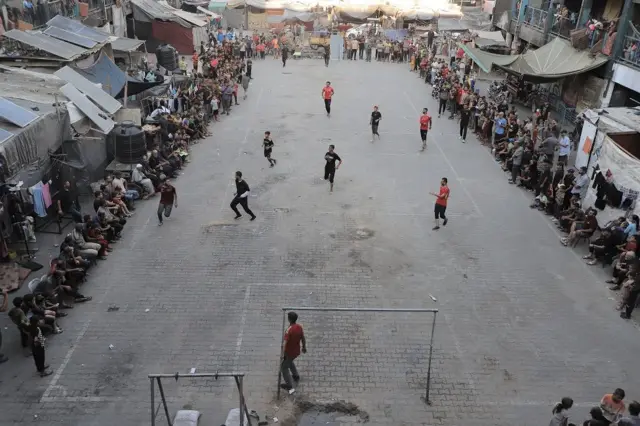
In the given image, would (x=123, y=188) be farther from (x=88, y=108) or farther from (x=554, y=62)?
(x=554, y=62)

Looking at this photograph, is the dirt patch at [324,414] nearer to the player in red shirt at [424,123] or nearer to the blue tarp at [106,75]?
the player in red shirt at [424,123]

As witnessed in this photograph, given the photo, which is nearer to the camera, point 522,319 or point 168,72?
point 522,319

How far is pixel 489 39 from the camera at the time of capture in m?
34.7

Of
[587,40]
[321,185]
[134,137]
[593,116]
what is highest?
[587,40]

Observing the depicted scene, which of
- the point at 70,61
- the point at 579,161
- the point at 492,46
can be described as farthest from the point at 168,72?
the point at 579,161

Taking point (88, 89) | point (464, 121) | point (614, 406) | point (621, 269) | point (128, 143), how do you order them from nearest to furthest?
point (614, 406) < point (621, 269) < point (128, 143) < point (88, 89) < point (464, 121)

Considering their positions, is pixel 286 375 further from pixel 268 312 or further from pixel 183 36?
pixel 183 36

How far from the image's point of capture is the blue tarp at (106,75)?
65.4 feet

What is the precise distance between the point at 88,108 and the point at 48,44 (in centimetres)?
485

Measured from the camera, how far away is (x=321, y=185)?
681 inches

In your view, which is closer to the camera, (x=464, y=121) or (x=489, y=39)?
(x=464, y=121)

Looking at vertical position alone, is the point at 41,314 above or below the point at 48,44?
below

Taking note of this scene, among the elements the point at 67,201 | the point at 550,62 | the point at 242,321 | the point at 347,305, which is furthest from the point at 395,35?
the point at 242,321

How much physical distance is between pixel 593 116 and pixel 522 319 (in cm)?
972
